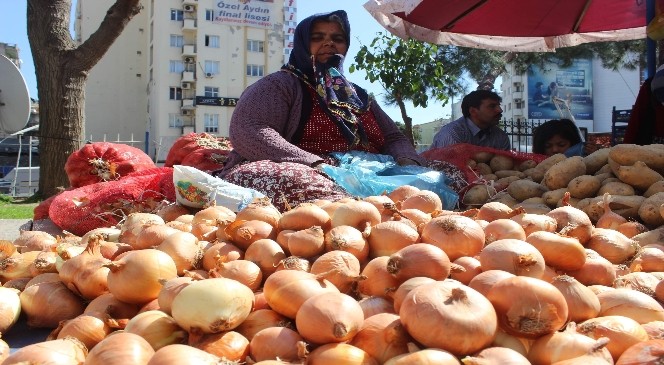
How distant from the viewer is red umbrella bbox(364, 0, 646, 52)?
4977mm

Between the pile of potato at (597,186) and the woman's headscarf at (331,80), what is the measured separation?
843 mm

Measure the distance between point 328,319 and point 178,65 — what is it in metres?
36.6

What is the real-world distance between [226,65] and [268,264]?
118ft

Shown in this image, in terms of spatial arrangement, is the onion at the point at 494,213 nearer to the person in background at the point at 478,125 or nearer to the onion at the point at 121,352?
the onion at the point at 121,352

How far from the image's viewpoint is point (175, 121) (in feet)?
113

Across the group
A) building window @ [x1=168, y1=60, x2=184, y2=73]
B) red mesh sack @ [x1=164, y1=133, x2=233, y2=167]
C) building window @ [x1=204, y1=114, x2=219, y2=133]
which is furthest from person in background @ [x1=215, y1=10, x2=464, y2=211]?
building window @ [x1=168, y1=60, x2=184, y2=73]

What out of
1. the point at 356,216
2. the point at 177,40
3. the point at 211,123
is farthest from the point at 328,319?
the point at 177,40

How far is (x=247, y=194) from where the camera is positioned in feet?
8.55

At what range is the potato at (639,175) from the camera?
2.73 meters

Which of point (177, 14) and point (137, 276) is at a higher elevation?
point (177, 14)

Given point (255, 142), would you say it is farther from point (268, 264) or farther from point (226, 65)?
point (226, 65)

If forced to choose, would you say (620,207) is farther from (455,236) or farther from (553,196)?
(455,236)

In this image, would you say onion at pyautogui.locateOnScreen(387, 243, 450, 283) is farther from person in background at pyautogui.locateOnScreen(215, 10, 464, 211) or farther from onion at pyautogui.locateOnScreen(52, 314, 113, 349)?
person in background at pyautogui.locateOnScreen(215, 10, 464, 211)

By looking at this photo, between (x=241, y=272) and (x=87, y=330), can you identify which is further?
(x=241, y=272)
